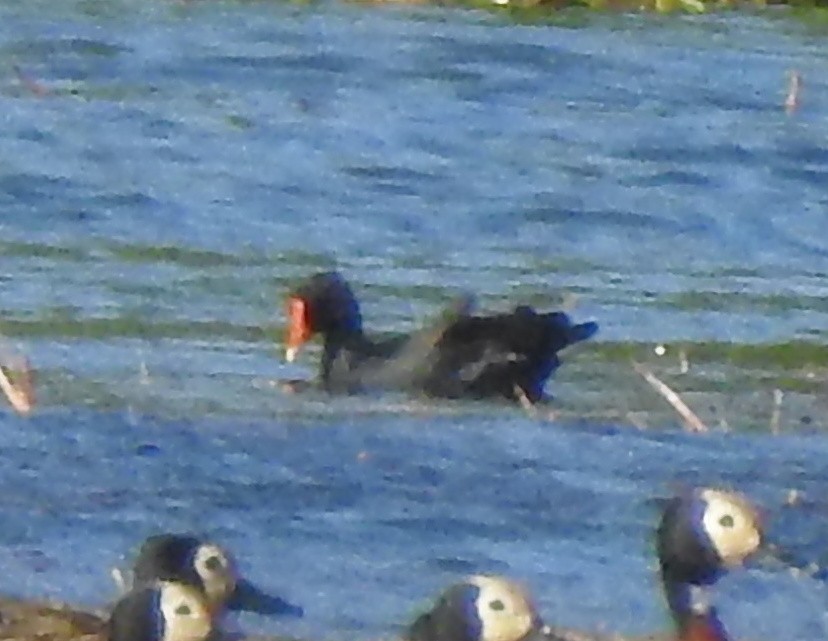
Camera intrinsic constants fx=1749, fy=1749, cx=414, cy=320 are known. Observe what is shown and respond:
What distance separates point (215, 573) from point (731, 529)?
243 millimetres

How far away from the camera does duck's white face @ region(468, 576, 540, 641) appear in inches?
31.2

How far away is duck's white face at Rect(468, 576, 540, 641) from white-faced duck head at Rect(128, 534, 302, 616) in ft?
0.31

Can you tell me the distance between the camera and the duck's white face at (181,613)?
0.80m

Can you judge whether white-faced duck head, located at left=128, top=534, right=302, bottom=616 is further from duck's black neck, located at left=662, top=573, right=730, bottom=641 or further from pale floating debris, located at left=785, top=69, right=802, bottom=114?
pale floating debris, located at left=785, top=69, right=802, bottom=114

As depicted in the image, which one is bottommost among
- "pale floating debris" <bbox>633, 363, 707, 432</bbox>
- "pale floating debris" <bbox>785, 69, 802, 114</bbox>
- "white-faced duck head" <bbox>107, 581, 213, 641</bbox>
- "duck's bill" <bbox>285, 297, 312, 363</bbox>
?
"white-faced duck head" <bbox>107, 581, 213, 641</bbox>

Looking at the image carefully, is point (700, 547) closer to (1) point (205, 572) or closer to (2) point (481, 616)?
(2) point (481, 616)

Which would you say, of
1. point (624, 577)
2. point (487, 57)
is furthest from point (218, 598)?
point (487, 57)

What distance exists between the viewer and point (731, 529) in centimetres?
81

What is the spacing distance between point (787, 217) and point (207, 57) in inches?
11.9

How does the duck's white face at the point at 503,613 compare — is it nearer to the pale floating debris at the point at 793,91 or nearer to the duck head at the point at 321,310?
the duck head at the point at 321,310

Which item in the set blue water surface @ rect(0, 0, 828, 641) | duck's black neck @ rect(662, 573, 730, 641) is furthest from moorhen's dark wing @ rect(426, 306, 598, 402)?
duck's black neck @ rect(662, 573, 730, 641)

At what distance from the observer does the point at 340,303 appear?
851 mm

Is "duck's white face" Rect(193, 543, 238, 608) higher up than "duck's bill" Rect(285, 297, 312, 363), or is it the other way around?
"duck's bill" Rect(285, 297, 312, 363)

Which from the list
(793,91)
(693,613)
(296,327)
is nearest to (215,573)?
(296,327)
